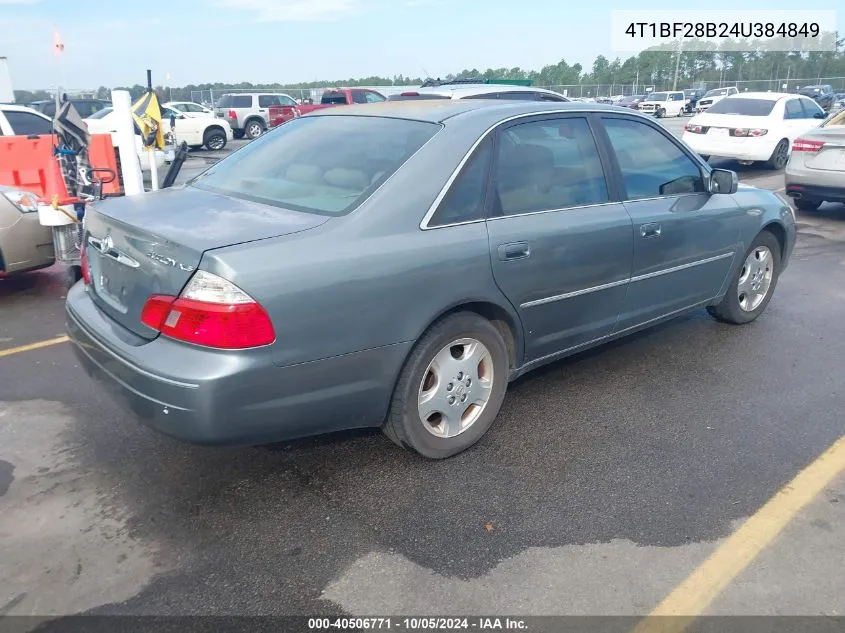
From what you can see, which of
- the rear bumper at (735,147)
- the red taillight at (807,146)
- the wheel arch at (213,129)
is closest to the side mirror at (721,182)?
the red taillight at (807,146)

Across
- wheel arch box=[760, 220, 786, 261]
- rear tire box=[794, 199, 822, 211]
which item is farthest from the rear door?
rear tire box=[794, 199, 822, 211]

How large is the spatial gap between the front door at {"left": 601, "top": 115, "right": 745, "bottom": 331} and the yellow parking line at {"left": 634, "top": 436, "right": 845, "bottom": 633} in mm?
1248

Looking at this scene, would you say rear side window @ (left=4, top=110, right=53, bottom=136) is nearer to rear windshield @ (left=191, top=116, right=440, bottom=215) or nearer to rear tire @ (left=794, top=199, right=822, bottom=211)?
rear windshield @ (left=191, top=116, right=440, bottom=215)

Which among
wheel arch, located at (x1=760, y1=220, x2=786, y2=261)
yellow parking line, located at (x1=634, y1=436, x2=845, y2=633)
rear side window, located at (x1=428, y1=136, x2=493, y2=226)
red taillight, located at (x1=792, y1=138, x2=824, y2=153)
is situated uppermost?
rear side window, located at (x1=428, y1=136, x2=493, y2=226)

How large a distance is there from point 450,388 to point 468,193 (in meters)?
0.89

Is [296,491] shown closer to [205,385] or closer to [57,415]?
[205,385]

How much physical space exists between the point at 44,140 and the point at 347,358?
7372 millimetres

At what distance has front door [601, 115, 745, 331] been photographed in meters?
3.91

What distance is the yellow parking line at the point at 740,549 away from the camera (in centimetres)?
233

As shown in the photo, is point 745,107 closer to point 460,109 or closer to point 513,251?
point 460,109

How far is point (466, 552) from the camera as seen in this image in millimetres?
2617

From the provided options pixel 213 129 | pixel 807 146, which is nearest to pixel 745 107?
pixel 807 146

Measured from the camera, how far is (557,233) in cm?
340

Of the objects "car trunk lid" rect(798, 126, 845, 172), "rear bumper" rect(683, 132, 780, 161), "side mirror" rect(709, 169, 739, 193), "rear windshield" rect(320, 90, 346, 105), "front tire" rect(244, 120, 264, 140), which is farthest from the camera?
"front tire" rect(244, 120, 264, 140)
